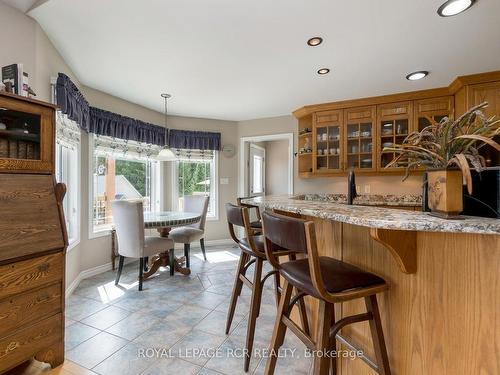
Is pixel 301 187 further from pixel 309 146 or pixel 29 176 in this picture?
pixel 29 176

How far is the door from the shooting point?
5.00 meters

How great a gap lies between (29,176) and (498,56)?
3.96 m

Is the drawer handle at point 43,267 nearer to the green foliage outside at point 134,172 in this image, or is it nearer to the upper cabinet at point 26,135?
the upper cabinet at point 26,135

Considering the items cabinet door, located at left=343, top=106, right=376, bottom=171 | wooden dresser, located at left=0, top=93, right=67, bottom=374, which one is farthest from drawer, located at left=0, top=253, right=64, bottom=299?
cabinet door, located at left=343, top=106, right=376, bottom=171

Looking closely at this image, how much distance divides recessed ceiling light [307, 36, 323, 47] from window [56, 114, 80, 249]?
2.48 metres

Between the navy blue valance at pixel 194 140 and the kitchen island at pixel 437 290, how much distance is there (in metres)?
3.61

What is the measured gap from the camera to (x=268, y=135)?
4594 millimetres

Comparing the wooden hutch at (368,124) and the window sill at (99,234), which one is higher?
the wooden hutch at (368,124)

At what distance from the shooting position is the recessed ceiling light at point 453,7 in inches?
64.9

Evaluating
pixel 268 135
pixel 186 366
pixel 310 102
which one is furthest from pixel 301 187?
pixel 186 366

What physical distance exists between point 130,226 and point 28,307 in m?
1.32

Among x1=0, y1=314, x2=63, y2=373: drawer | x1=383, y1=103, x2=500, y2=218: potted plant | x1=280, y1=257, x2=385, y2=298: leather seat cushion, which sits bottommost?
x1=0, y1=314, x2=63, y2=373: drawer

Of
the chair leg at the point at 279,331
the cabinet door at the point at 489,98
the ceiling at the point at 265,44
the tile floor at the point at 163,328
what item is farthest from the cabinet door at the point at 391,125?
the chair leg at the point at 279,331

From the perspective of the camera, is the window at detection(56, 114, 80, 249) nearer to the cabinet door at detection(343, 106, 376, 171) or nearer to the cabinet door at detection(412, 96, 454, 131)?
the cabinet door at detection(343, 106, 376, 171)
